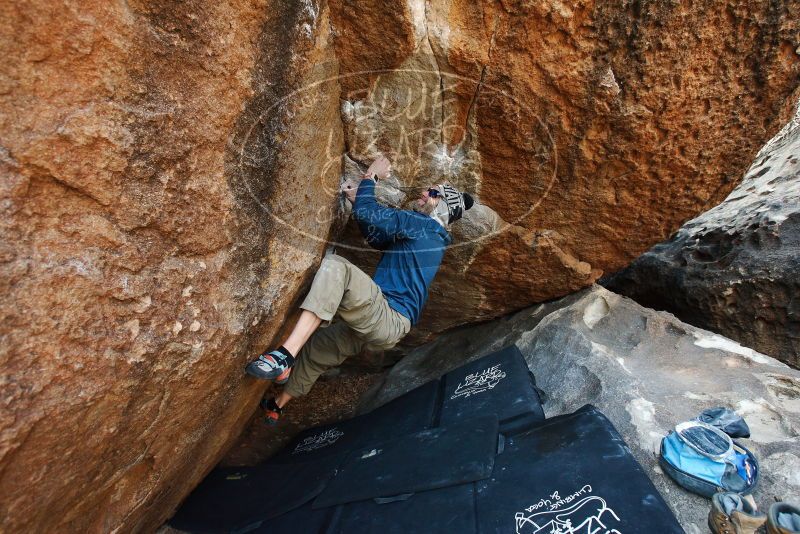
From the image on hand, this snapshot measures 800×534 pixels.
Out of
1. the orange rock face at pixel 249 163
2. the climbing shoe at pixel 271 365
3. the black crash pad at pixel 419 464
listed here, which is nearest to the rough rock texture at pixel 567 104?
the orange rock face at pixel 249 163

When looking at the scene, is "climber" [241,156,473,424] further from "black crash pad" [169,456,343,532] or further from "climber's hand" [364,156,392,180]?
"black crash pad" [169,456,343,532]

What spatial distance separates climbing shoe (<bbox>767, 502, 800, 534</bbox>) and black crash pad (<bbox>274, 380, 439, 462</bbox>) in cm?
152

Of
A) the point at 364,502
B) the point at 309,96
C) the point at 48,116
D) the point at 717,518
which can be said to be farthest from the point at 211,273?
Answer: the point at 717,518

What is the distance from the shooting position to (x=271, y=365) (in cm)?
228

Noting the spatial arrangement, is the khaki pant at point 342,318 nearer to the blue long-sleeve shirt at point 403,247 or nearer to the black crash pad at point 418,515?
the blue long-sleeve shirt at point 403,247

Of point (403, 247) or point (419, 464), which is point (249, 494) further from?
point (403, 247)

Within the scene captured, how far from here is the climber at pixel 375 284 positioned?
2.46 metres

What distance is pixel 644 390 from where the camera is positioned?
7.90 ft

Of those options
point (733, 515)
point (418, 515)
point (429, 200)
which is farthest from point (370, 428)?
point (733, 515)

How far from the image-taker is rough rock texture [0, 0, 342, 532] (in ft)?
4.54

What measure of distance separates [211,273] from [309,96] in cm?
89

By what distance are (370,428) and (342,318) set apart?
819mm

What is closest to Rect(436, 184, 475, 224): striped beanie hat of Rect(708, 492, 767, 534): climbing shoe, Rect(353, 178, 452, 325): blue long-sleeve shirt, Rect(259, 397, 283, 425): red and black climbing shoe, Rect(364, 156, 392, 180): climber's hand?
Rect(353, 178, 452, 325): blue long-sleeve shirt

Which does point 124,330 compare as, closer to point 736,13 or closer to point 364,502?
point 364,502
